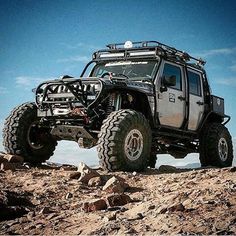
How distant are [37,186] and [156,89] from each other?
3392mm

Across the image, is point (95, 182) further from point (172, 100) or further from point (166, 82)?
point (172, 100)

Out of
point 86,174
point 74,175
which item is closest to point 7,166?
point 74,175

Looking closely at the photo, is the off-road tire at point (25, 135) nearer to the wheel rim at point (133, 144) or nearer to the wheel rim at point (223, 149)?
the wheel rim at point (133, 144)

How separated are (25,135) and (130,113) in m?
2.25

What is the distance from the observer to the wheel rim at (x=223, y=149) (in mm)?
8828

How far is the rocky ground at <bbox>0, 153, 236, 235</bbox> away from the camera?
2727 mm

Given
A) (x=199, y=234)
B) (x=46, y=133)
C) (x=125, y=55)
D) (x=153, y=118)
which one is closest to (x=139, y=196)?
(x=199, y=234)

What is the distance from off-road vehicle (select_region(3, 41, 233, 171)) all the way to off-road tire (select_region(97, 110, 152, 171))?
0.05ft

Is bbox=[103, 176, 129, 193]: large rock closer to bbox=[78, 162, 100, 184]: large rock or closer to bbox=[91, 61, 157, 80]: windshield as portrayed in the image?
bbox=[78, 162, 100, 184]: large rock

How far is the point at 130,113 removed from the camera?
607 centimetres

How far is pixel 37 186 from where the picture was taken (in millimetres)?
4793

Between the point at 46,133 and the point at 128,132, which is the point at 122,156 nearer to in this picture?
the point at 128,132

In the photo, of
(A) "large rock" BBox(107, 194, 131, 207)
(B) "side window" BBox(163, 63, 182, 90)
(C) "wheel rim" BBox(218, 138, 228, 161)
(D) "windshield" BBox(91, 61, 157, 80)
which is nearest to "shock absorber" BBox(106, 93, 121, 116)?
(D) "windshield" BBox(91, 61, 157, 80)

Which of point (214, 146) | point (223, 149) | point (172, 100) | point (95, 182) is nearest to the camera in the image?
point (95, 182)
